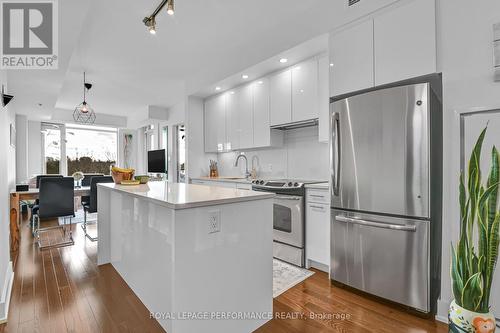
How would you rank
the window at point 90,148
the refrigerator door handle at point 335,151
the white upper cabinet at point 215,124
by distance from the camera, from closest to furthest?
the refrigerator door handle at point 335,151 < the white upper cabinet at point 215,124 < the window at point 90,148

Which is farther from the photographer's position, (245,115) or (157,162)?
(157,162)

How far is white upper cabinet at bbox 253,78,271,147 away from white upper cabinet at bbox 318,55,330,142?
93 centimetres

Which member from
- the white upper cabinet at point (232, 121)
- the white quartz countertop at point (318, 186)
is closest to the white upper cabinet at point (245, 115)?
the white upper cabinet at point (232, 121)

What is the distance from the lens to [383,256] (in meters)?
2.13

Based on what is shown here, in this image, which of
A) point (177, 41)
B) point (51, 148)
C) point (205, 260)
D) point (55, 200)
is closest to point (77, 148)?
point (51, 148)

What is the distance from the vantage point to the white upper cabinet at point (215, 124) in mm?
4586

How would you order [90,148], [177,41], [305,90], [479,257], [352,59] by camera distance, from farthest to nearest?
[90,148], [177,41], [305,90], [352,59], [479,257]

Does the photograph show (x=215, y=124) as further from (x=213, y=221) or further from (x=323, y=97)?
(x=213, y=221)

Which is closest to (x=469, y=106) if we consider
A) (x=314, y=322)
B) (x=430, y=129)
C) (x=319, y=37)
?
(x=430, y=129)

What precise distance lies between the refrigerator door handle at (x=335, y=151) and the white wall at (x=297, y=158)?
0.82 m

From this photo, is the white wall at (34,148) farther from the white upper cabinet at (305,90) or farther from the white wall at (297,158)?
the white upper cabinet at (305,90)

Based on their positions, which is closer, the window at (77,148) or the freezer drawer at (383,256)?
the freezer drawer at (383,256)

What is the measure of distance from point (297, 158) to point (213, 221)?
2336mm

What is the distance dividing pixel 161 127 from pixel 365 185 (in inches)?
255
